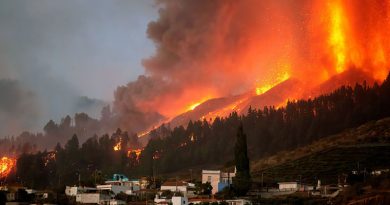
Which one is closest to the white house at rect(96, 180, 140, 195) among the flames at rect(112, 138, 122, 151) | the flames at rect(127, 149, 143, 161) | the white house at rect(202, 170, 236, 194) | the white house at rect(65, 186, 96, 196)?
the white house at rect(65, 186, 96, 196)

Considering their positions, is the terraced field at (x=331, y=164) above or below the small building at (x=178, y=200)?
above

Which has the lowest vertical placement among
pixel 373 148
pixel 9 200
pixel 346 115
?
pixel 9 200

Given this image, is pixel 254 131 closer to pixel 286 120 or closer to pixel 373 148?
pixel 286 120

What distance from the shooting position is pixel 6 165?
181 meters

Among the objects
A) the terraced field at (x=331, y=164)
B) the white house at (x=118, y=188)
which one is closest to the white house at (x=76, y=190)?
the white house at (x=118, y=188)

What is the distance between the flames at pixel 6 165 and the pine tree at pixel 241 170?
302ft

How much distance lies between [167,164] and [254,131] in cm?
2516

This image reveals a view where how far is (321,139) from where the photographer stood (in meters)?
132

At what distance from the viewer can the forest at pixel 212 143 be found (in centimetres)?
13875

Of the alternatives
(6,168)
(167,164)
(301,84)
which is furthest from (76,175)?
(301,84)

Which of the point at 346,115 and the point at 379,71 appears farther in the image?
the point at 379,71

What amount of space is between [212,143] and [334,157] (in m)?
51.5

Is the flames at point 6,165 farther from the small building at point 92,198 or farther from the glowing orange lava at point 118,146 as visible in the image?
the small building at point 92,198

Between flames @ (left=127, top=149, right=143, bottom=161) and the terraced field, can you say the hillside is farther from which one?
flames @ (left=127, top=149, right=143, bottom=161)
